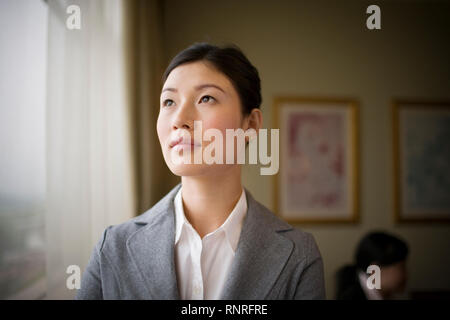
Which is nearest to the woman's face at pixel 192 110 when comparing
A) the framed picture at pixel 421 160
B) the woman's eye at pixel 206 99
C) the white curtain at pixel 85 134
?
the woman's eye at pixel 206 99

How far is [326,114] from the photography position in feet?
1.67

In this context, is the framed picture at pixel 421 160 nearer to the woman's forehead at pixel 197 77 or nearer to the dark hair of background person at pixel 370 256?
the dark hair of background person at pixel 370 256

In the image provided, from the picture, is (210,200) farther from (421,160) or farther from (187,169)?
(421,160)

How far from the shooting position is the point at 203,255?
348 mm

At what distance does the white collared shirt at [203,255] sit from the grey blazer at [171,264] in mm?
15

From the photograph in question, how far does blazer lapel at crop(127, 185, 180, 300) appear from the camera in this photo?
318 millimetres

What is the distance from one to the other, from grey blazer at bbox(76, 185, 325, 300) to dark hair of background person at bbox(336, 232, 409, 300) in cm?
18

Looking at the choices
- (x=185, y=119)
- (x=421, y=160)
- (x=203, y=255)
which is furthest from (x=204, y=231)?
(x=421, y=160)

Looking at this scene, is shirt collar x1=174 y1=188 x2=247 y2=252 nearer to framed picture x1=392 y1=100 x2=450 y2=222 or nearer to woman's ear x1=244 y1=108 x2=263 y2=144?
woman's ear x1=244 y1=108 x2=263 y2=144

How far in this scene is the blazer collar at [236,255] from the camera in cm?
32

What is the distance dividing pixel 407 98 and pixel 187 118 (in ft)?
1.36

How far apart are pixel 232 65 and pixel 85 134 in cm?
25

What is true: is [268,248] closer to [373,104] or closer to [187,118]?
[187,118]

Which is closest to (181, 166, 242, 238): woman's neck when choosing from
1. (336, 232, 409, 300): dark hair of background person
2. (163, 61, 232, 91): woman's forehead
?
(163, 61, 232, 91): woman's forehead
